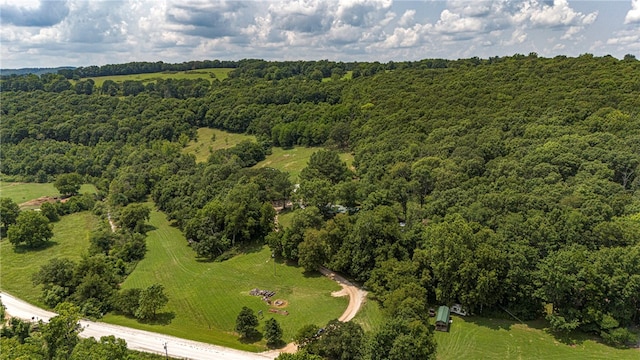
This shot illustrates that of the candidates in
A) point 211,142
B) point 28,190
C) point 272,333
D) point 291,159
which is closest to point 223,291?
point 272,333

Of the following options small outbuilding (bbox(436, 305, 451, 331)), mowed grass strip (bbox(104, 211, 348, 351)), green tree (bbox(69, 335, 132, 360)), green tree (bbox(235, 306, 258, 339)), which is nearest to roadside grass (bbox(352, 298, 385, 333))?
mowed grass strip (bbox(104, 211, 348, 351))

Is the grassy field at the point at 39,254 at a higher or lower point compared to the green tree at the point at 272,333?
lower

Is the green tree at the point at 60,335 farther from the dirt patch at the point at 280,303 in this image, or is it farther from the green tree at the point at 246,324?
the dirt patch at the point at 280,303

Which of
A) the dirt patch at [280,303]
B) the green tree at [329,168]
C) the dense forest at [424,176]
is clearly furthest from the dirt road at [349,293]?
the green tree at [329,168]

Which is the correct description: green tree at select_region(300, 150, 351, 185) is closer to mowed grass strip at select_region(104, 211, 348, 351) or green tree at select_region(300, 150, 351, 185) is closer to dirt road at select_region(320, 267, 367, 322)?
mowed grass strip at select_region(104, 211, 348, 351)

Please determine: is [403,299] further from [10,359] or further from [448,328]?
[10,359]

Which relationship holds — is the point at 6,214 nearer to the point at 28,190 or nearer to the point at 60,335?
the point at 28,190
